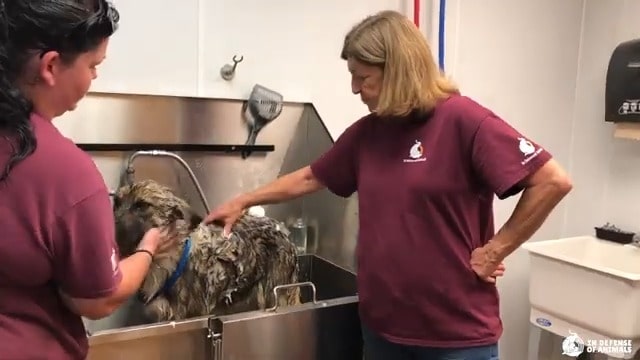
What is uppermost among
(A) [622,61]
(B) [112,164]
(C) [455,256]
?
(A) [622,61]

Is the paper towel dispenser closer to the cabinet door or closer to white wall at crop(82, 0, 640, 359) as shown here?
white wall at crop(82, 0, 640, 359)

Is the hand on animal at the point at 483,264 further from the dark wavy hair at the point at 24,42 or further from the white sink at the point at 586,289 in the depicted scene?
the dark wavy hair at the point at 24,42

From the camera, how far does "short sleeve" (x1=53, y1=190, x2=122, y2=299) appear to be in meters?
0.83

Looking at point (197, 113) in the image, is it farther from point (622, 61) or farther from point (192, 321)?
point (622, 61)

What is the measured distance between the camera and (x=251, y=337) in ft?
5.04

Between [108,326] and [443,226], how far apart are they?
989 mm

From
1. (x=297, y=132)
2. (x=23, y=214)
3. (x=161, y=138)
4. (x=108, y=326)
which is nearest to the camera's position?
(x=23, y=214)

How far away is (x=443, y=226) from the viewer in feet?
4.64

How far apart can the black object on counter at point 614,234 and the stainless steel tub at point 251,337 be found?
51.1 inches

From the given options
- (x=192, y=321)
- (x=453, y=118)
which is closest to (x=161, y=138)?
(x=192, y=321)

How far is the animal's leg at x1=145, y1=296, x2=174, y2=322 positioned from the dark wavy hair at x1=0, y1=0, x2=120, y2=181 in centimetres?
89
